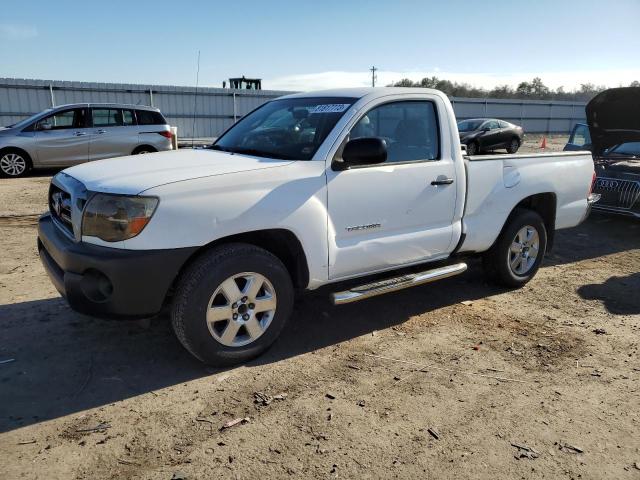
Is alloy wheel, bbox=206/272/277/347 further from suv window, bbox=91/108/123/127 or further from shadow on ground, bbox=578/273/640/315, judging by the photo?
suv window, bbox=91/108/123/127

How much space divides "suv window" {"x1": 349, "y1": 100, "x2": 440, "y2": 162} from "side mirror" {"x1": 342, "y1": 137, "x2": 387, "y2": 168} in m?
0.28

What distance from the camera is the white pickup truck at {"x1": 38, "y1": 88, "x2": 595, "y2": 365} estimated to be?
3.15 meters

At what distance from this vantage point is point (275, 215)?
3.44 metres

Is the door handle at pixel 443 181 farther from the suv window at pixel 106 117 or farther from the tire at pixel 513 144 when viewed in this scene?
the tire at pixel 513 144

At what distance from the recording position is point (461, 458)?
2.72m

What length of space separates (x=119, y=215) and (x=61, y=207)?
88 centimetres

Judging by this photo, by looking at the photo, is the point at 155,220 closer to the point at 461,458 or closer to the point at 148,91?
the point at 461,458

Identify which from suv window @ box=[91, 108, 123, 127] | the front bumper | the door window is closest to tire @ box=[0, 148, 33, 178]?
suv window @ box=[91, 108, 123, 127]

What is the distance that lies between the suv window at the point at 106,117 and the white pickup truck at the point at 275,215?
912 cm

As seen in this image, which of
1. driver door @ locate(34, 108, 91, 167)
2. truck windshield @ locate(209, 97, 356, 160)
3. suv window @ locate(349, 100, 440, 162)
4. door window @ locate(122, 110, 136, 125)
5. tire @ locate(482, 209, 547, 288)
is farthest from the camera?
door window @ locate(122, 110, 136, 125)

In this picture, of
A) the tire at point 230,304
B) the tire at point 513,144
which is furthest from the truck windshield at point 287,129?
the tire at point 513,144

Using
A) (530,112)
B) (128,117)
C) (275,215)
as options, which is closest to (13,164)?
(128,117)

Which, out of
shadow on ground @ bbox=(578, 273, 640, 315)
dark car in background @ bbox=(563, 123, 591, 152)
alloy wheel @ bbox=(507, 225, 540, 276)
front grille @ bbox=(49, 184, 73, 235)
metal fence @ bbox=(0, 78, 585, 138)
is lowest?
shadow on ground @ bbox=(578, 273, 640, 315)

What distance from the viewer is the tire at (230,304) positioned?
10.7 feet
